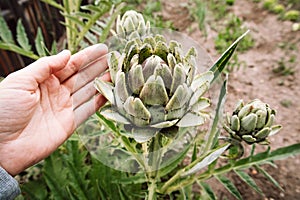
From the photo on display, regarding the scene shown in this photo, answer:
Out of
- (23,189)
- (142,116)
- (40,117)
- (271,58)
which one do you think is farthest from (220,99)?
(271,58)

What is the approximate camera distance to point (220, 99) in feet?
2.05

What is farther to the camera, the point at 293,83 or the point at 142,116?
the point at 293,83

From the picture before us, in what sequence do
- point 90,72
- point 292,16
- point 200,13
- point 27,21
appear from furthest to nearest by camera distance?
point 292,16, point 200,13, point 27,21, point 90,72

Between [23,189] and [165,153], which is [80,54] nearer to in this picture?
[165,153]

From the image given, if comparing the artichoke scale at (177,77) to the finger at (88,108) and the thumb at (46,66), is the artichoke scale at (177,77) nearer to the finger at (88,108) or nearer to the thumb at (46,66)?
the finger at (88,108)

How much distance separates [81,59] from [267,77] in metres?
1.15

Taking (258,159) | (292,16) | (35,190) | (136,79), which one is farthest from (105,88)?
(292,16)

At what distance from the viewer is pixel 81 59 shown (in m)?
0.66

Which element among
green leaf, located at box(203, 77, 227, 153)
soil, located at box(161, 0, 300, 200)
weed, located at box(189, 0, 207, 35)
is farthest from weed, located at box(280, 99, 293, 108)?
green leaf, located at box(203, 77, 227, 153)

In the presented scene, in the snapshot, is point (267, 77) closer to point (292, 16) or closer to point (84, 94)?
point (292, 16)

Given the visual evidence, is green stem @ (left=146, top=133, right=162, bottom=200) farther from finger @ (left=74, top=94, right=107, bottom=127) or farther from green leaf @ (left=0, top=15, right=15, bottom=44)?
green leaf @ (left=0, top=15, right=15, bottom=44)

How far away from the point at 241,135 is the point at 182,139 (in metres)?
0.13

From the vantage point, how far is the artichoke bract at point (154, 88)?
0.44 m

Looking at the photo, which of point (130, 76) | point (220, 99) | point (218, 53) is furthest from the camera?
point (218, 53)
